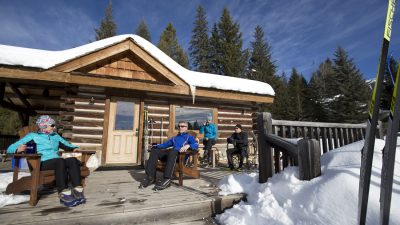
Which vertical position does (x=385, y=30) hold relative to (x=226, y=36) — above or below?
below

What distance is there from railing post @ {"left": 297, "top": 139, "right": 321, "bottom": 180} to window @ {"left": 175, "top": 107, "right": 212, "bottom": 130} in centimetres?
626

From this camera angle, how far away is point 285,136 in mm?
3828

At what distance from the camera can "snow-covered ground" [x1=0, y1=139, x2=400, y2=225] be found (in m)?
2.00

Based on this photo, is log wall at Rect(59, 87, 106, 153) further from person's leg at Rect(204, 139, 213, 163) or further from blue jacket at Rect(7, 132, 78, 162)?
blue jacket at Rect(7, 132, 78, 162)

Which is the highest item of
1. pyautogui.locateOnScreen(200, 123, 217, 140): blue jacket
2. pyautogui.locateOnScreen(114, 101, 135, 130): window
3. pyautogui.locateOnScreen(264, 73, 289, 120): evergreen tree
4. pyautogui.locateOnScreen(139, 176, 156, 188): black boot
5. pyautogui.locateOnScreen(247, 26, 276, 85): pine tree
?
pyautogui.locateOnScreen(247, 26, 276, 85): pine tree

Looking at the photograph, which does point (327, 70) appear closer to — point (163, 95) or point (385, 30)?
point (163, 95)

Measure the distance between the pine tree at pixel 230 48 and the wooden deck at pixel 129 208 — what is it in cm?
2217

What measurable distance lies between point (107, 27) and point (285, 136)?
30.0m

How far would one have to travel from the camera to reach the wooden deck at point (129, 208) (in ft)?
7.98

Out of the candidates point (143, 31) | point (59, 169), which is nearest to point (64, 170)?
point (59, 169)

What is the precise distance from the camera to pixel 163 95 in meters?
8.35

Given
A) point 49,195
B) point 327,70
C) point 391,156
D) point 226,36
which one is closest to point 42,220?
point 49,195

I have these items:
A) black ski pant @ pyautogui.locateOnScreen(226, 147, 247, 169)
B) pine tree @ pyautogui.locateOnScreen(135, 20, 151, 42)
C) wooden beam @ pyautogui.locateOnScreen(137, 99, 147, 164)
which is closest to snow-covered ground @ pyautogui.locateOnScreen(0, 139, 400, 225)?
black ski pant @ pyautogui.locateOnScreen(226, 147, 247, 169)

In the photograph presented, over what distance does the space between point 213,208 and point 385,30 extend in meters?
2.52
